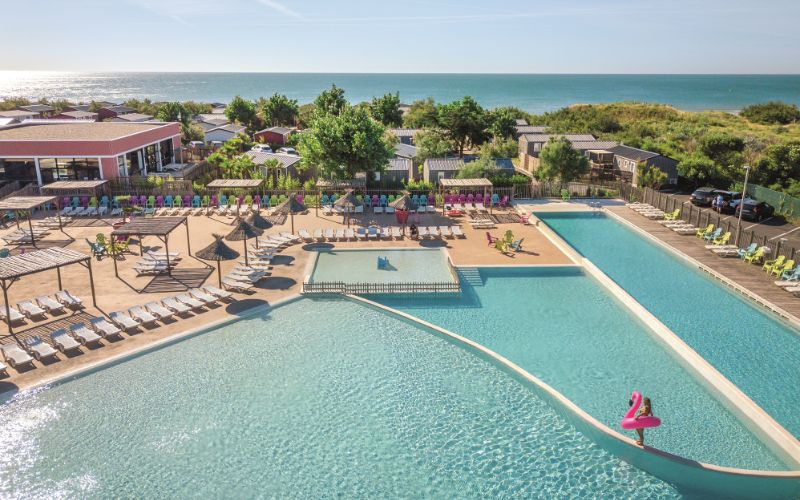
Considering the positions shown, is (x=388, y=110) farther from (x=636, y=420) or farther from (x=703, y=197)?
(x=636, y=420)

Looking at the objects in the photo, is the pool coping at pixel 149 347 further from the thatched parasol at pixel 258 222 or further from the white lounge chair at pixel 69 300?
the thatched parasol at pixel 258 222

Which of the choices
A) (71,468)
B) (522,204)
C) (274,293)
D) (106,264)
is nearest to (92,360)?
(71,468)

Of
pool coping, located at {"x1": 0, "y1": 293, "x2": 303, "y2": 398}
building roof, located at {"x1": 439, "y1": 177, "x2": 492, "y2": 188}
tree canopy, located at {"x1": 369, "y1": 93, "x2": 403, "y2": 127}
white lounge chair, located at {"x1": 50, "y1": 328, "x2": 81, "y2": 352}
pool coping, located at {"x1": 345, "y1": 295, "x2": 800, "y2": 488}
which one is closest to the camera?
pool coping, located at {"x1": 345, "y1": 295, "x2": 800, "y2": 488}

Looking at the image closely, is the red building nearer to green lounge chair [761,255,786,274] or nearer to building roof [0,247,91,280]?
building roof [0,247,91,280]

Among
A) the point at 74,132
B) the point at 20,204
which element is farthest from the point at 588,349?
the point at 74,132

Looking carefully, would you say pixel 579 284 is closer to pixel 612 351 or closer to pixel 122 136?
pixel 612 351

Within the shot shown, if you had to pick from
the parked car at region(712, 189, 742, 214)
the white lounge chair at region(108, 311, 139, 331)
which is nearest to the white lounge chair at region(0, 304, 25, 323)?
the white lounge chair at region(108, 311, 139, 331)

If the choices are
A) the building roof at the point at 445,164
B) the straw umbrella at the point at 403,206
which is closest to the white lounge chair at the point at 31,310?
the straw umbrella at the point at 403,206
